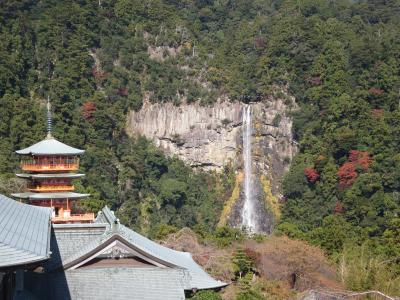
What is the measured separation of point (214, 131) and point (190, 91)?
4.02 meters

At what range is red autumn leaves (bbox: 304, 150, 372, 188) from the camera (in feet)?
174

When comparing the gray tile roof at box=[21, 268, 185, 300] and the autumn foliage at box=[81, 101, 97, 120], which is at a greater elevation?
the autumn foliage at box=[81, 101, 97, 120]

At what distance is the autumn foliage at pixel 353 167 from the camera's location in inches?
2086

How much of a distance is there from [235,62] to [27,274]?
177 feet

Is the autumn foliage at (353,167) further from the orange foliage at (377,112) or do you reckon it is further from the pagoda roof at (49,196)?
the pagoda roof at (49,196)

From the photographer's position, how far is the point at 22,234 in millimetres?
10219

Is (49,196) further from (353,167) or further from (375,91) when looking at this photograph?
(375,91)

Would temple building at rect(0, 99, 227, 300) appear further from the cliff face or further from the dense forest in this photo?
the cliff face

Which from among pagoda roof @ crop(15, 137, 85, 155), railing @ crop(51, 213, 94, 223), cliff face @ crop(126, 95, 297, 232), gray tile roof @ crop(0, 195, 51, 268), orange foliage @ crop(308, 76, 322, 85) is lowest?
railing @ crop(51, 213, 94, 223)

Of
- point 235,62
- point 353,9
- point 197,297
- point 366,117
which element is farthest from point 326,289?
point 353,9

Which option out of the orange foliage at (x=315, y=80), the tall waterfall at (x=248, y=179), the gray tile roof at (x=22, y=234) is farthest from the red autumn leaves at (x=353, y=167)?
the gray tile roof at (x=22, y=234)

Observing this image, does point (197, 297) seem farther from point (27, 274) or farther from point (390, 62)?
point (390, 62)

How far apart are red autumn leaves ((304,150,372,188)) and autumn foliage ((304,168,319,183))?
2.27 m

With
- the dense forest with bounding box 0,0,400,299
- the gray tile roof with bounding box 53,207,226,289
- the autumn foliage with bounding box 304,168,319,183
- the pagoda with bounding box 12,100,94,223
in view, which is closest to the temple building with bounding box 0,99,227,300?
the gray tile roof with bounding box 53,207,226,289
